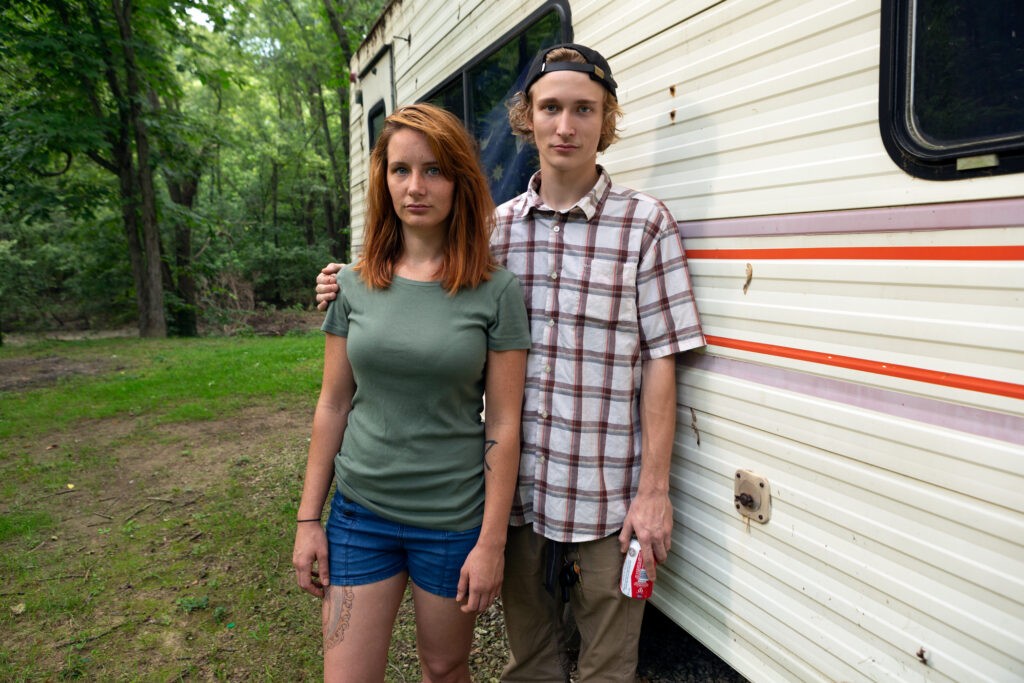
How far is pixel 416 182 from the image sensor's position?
5.42ft

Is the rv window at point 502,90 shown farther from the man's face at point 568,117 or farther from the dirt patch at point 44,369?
the dirt patch at point 44,369

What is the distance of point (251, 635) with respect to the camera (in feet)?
9.36

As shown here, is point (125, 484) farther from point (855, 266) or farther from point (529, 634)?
point (855, 266)

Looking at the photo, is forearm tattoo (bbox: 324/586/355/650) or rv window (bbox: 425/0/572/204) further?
rv window (bbox: 425/0/572/204)

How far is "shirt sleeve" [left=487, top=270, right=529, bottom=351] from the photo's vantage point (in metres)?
1.65

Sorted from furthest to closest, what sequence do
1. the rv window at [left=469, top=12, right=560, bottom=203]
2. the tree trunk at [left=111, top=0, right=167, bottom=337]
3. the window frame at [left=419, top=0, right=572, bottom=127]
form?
1. the tree trunk at [left=111, top=0, right=167, bottom=337]
2. the rv window at [left=469, top=12, right=560, bottom=203]
3. the window frame at [left=419, top=0, right=572, bottom=127]

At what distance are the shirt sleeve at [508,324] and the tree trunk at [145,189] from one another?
1246 cm

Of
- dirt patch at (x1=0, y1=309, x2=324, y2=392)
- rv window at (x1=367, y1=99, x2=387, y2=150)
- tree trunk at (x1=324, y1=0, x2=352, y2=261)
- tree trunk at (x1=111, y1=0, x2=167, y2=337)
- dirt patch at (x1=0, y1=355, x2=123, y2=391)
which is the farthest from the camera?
tree trunk at (x1=324, y1=0, x2=352, y2=261)

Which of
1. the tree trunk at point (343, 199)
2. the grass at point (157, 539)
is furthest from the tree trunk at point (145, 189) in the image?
the grass at point (157, 539)

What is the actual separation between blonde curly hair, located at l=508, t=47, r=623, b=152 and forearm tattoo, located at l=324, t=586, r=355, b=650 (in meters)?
1.44

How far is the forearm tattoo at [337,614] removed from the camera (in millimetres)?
1677

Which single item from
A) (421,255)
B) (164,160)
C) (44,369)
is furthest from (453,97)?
(164,160)

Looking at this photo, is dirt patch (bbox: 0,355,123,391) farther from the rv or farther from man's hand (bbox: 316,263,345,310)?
the rv

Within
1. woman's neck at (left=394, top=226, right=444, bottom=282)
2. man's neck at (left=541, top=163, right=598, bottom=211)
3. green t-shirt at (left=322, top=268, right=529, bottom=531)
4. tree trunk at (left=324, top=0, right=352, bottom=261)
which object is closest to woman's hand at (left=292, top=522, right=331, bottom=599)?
green t-shirt at (left=322, top=268, right=529, bottom=531)
